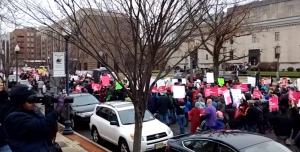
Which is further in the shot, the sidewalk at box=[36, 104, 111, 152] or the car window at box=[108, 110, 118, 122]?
the car window at box=[108, 110, 118, 122]

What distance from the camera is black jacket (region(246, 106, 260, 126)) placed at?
11.2 m

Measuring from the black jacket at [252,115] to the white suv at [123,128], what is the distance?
286 centimetres

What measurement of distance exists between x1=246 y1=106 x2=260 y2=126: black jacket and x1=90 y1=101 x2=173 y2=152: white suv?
286cm

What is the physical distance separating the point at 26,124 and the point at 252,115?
8.79 metres

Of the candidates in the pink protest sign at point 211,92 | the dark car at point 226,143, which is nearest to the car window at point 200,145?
the dark car at point 226,143

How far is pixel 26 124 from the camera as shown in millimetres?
3906

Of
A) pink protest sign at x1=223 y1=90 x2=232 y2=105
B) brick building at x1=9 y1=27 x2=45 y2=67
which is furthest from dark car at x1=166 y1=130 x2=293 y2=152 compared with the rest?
pink protest sign at x1=223 y1=90 x2=232 y2=105

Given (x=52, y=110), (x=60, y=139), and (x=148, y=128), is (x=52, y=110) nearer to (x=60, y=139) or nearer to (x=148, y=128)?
(x=148, y=128)

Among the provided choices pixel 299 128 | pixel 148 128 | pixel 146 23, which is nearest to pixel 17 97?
pixel 146 23

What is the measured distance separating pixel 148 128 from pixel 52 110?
19.9 feet

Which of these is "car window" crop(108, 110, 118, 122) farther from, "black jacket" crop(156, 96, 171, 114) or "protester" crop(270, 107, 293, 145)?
"protester" crop(270, 107, 293, 145)

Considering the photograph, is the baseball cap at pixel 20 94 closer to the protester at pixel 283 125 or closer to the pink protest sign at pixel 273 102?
the protester at pixel 283 125

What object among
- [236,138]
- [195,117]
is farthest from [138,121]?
[195,117]

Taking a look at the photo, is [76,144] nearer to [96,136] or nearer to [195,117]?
[96,136]
